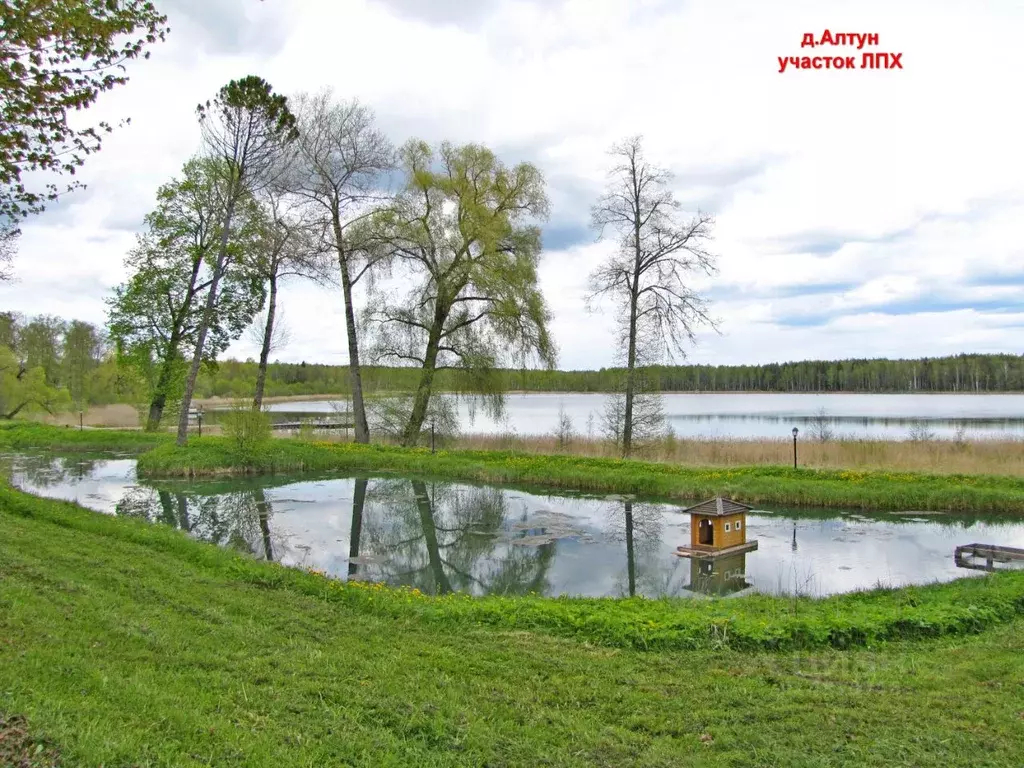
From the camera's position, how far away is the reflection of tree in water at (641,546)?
10.6 metres

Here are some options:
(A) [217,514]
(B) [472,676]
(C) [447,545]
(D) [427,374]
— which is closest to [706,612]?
(B) [472,676]

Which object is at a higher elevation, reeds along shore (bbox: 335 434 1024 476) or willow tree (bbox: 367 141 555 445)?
willow tree (bbox: 367 141 555 445)

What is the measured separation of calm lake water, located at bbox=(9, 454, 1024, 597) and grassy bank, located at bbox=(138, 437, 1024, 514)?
81 cm

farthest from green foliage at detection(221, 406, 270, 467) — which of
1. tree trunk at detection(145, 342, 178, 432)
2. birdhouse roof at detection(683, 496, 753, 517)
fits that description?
birdhouse roof at detection(683, 496, 753, 517)

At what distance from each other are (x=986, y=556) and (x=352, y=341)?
21587mm

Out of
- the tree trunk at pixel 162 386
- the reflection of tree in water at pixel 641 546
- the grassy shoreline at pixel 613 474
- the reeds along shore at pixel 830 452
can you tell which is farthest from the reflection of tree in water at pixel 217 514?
the tree trunk at pixel 162 386

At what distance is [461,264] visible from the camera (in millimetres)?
26453

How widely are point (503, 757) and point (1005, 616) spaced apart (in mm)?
6140

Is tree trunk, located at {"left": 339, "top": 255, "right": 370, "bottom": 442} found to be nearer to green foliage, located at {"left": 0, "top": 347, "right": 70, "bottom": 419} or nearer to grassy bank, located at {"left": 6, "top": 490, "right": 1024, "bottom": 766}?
grassy bank, located at {"left": 6, "top": 490, "right": 1024, "bottom": 766}

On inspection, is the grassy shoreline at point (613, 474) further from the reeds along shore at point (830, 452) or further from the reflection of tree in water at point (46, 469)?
the reflection of tree in water at point (46, 469)

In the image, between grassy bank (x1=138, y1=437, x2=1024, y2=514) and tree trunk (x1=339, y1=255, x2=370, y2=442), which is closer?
grassy bank (x1=138, y1=437, x2=1024, y2=514)

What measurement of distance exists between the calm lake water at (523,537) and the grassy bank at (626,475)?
812mm

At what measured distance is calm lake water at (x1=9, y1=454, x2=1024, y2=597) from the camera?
432 inches

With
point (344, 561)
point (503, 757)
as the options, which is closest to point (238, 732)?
point (503, 757)
